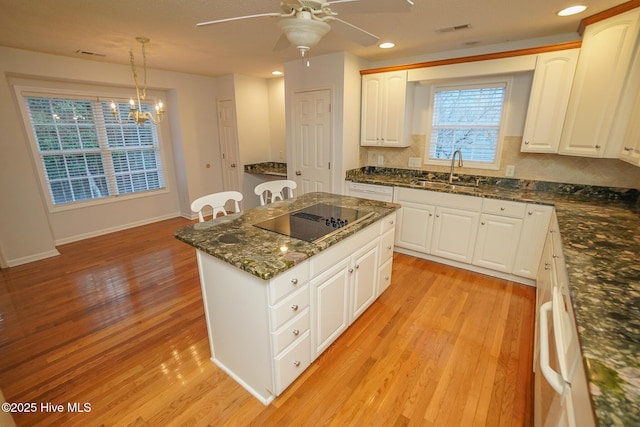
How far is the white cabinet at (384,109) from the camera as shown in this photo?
11.1ft

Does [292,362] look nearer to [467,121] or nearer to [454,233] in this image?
[454,233]

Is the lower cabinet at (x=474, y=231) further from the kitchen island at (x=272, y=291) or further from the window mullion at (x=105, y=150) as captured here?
the window mullion at (x=105, y=150)

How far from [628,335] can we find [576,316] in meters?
0.12

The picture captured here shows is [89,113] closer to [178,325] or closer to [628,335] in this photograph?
[178,325]

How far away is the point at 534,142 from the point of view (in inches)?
109

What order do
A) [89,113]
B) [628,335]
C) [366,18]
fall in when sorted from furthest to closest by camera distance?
[89,113] → [366,18] → [628,335]

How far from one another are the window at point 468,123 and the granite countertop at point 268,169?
91.7 inches

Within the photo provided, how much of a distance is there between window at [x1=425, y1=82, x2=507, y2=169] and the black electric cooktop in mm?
1978

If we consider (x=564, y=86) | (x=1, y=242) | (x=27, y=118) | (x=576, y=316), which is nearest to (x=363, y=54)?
(x=564, y=86)

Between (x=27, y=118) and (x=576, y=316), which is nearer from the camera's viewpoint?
(x=576, y=316)

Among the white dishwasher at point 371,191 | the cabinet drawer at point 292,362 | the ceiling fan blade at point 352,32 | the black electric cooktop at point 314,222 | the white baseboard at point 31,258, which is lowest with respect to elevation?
the white baseboard at point 31,258

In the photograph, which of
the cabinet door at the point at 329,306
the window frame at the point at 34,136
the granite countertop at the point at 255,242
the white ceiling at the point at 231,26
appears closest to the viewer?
the granite countertop at the point at 255,242

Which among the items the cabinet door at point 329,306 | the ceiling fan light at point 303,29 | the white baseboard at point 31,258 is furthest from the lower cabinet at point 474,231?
the white baseboard at point 31,258

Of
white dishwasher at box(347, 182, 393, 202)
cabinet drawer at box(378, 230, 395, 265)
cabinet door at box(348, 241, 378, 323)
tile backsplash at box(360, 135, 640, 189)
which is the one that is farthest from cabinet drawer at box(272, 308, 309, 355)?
tile backsplash at box(360, 135, 640, 189)
